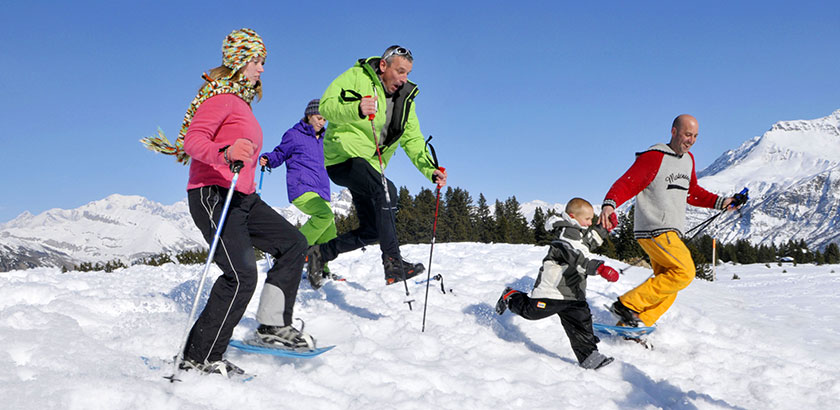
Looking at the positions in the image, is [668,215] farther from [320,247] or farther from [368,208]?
[320,247]

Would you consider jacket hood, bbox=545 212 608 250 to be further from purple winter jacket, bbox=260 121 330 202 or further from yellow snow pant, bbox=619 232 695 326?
purple winter jacket, bbox=260 121 330 202

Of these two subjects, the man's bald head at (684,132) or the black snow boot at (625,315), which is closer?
the black snow boot at (625,315)

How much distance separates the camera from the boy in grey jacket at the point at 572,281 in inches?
170

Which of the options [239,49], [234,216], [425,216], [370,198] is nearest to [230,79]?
[239,49]

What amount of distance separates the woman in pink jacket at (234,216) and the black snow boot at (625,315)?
3106 millimetres

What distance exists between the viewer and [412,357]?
4.15 metres

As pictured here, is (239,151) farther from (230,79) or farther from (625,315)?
(625,315)

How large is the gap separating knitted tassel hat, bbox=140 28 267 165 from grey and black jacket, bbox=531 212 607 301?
2.85 meters

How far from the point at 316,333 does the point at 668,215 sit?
3.64 metres

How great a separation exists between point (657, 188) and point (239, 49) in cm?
411

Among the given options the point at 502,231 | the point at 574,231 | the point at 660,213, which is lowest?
the point at 574,231

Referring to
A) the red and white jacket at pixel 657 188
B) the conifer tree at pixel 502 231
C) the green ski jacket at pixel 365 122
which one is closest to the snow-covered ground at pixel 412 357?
the red and white jacket at pixel 657 188

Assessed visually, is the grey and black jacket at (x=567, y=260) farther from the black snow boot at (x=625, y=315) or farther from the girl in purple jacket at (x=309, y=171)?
the girl in purple jacket at (x=309, y=171)

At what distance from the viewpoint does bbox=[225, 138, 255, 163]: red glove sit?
3.13 m
